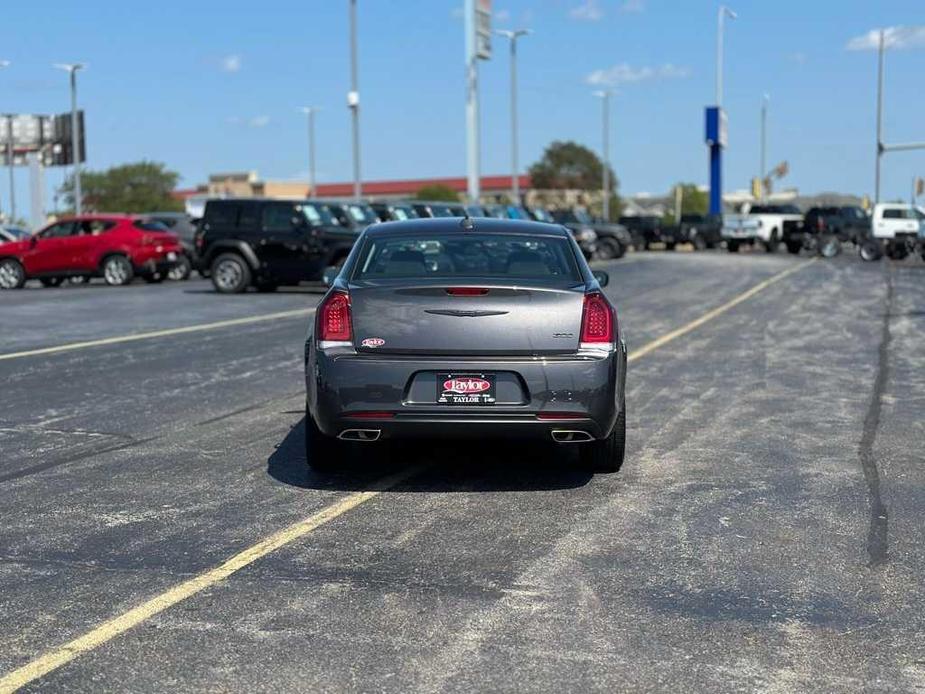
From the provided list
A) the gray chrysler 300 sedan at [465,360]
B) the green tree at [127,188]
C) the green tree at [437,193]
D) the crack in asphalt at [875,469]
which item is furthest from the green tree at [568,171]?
the gray chrysler 300 sedan at [465,360]

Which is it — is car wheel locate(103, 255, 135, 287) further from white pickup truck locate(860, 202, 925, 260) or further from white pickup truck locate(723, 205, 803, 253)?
white pickup truck locate(723, 205, 803, 253)

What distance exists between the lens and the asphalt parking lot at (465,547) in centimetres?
455

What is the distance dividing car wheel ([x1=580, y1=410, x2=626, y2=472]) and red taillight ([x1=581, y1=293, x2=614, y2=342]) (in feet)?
1.94

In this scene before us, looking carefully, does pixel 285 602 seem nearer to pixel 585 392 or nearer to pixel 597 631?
pixel 597 631

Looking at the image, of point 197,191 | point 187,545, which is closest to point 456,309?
point 187,545

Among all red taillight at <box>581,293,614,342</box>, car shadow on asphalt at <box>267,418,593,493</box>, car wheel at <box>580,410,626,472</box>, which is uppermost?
red taillight at <box>581,293,614,342</box>

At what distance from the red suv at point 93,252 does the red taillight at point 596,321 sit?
25659 mm

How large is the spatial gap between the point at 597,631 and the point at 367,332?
2759mm

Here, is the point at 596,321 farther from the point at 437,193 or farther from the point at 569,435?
the point at 437,193

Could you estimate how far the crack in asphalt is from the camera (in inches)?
243

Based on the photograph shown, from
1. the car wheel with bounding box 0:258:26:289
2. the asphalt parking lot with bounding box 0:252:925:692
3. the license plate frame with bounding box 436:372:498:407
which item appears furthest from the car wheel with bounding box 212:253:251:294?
the license plate frame with bounding box 436:372:498:407

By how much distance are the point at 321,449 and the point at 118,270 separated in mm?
25206

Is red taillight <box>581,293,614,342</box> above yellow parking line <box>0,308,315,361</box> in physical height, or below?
above

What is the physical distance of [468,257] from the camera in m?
7.94
